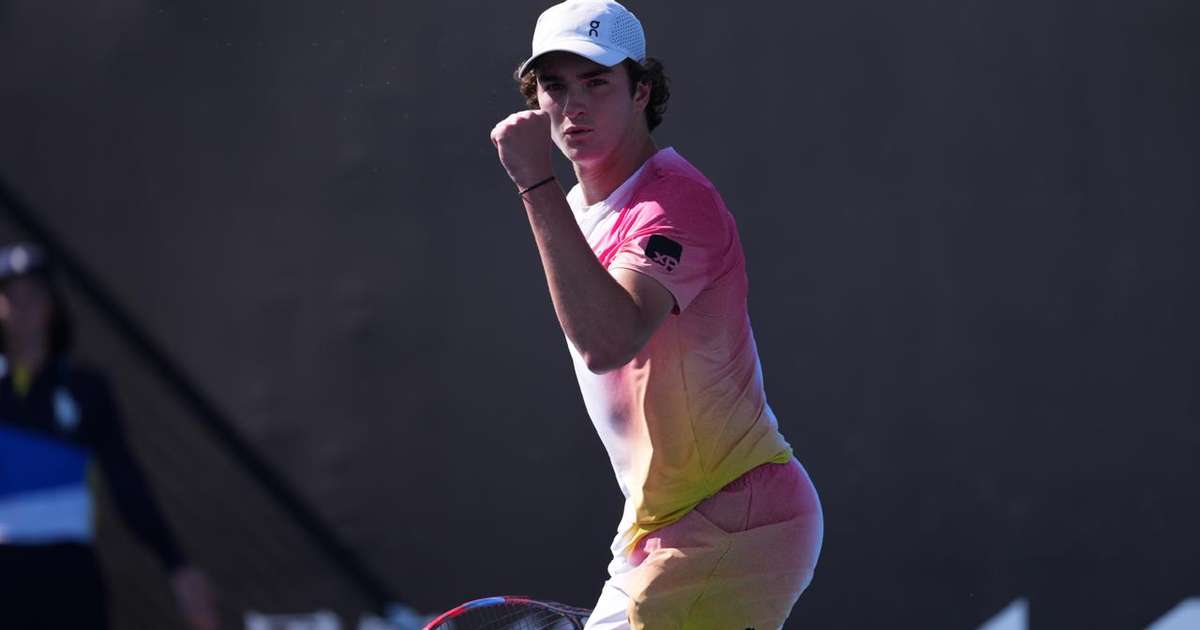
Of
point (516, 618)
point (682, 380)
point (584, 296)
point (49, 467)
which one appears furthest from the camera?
point (49, 467)

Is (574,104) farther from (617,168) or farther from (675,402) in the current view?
(675,402)

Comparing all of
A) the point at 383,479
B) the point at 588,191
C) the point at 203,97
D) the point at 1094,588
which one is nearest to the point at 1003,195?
the point at 1094,588

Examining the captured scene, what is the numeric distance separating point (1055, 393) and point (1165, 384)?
277mm

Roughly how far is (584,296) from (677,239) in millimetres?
244

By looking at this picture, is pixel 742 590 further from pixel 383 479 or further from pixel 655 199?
pixel 383 479

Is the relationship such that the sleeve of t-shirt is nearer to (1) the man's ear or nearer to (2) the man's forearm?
(2) the man's forearm

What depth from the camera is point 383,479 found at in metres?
4.71

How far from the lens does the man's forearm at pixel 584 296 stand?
221 cm

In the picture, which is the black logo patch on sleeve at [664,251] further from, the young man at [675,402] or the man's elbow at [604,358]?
the man's elbow at [604,358]

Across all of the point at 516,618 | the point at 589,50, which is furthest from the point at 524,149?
the point at 516,618

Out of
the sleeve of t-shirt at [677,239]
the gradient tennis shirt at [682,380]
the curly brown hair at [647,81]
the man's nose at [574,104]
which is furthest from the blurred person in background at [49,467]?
the sleeve of t-shirt at [677,239]

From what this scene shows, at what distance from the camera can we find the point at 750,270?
427 cm

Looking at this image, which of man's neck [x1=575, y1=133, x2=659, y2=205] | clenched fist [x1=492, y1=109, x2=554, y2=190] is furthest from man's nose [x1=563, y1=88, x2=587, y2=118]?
clenched fist [x1=492, y1=109, x2=554, y2=190]

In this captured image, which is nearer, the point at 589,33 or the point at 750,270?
the point at 589,33
